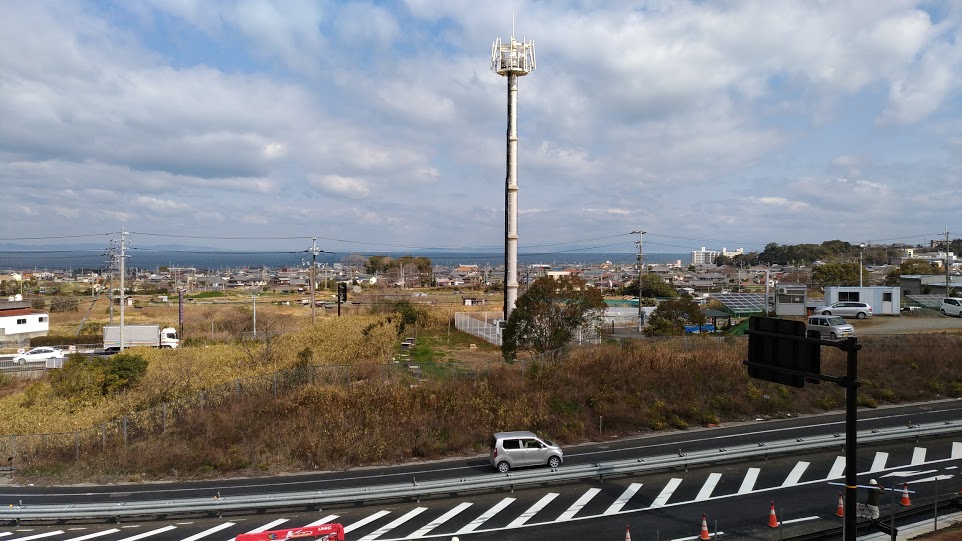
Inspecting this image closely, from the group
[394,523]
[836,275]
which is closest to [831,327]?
[394,523]

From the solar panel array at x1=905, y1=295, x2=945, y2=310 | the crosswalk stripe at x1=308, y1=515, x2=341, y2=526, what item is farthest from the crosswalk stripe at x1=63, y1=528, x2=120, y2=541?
the solar panel array at x1=905, y1=295, x2=945, y2=310

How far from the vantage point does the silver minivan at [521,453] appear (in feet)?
68.8

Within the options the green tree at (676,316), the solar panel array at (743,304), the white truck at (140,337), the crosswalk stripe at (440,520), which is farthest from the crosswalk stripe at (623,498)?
the white truck at (140,337)

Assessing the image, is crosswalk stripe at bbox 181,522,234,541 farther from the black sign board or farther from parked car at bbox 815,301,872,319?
parked car at bbox 815,301,872,319

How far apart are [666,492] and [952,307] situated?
45.8m

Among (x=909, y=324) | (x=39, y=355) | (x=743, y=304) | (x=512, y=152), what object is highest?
(x=512, y=152)

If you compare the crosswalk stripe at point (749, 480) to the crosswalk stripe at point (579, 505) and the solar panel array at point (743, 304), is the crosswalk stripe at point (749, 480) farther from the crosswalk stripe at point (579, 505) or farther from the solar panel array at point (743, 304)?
the solar panel array at point (743, 304)

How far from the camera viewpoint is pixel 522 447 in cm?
2109

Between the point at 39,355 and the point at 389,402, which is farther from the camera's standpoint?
the point at 39,355

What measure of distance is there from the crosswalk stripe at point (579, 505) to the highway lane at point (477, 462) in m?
3.64

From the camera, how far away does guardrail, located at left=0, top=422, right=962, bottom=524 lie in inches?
666

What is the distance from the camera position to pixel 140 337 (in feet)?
171

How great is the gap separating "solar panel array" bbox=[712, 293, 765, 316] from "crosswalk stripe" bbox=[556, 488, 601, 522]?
1557 inches

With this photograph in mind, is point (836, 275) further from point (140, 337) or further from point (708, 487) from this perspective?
point (140, 337)
